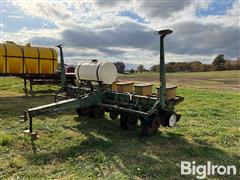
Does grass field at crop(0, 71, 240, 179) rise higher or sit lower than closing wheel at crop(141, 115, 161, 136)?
lower

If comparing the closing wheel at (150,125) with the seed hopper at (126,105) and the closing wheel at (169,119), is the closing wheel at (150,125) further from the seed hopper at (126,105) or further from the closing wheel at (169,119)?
the closing wheel at (169,119)

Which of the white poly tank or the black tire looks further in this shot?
the white poly tank

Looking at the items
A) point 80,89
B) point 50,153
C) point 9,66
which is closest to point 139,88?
point 80,89

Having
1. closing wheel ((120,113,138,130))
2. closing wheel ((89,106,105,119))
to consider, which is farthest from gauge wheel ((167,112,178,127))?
closing wheel ((89,106,105,119))

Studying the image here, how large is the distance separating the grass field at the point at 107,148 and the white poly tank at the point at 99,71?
1.35m

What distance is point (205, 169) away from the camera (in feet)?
16.3

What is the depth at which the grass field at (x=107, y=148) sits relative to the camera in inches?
188

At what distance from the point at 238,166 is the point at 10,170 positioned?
4077mm

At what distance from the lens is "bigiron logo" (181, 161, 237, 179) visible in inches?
189

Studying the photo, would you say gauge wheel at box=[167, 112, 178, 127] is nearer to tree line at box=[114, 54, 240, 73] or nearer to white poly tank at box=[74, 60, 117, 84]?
white poly tank at box=[74, 60, 117, 84]

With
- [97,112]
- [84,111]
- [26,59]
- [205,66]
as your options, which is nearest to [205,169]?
[97,112]

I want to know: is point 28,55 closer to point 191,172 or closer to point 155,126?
point 155,126

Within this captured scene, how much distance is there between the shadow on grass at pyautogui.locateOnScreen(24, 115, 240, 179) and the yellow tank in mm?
8757

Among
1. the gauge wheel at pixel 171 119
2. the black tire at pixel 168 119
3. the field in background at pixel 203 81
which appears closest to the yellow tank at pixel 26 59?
the black tire at pixel 168 119
